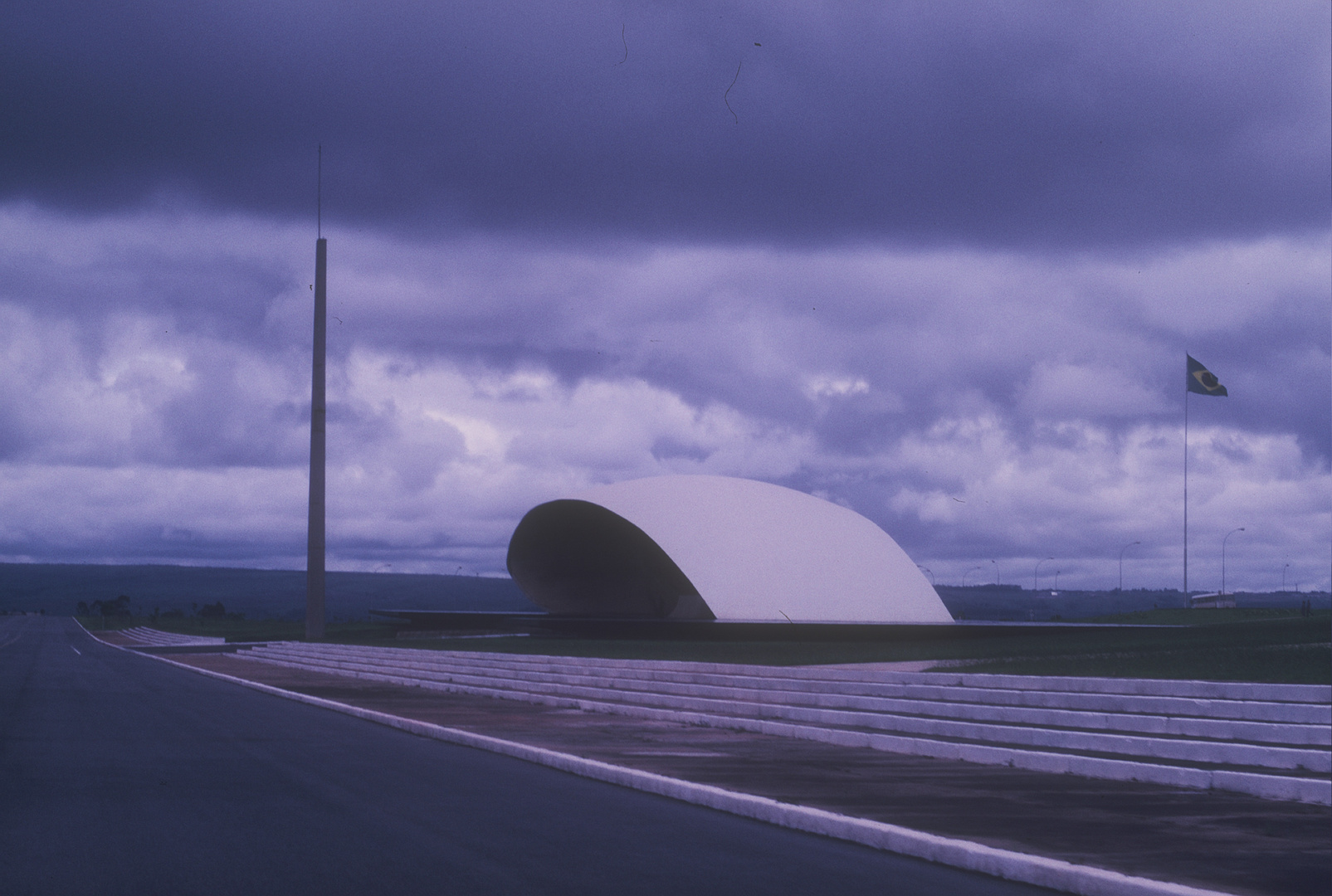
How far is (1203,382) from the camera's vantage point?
45.8m

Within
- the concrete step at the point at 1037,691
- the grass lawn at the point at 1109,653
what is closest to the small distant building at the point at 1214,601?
the grass lawn at the point at 1109,653

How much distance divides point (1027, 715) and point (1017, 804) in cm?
429

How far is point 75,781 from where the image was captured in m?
10.5

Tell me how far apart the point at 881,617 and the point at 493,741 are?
1391 inches

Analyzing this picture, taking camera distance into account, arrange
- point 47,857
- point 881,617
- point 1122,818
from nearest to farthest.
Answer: point 47,857, point 1122,818, point 881,617

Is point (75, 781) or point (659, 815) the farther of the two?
point (75, 781)

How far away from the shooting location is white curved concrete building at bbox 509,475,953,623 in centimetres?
4534

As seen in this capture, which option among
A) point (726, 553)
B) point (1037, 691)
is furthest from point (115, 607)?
point (1037, 691)

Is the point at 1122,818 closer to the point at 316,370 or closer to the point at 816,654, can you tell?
the point at 816,654

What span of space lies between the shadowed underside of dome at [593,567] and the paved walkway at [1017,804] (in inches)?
1307

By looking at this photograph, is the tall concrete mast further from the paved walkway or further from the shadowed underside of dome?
the paved walkway

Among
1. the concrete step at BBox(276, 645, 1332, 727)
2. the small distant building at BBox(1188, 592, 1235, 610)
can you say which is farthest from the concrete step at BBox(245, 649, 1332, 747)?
the small distant building at BBox(1188, 592, 1235, 610)

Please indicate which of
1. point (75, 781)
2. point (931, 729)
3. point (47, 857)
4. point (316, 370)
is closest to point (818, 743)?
point (931, 729)

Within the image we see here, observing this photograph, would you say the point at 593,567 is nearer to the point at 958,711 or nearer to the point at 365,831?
the point at 958,711
